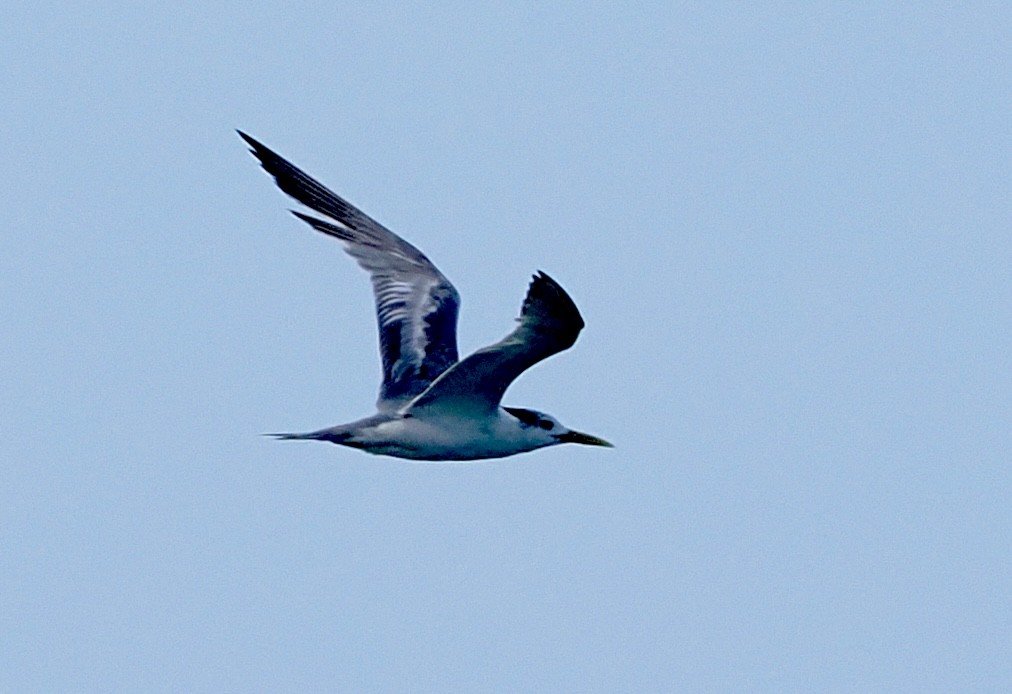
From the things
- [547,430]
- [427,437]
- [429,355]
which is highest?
[429,355]

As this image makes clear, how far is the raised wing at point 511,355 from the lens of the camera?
13266 millimetres

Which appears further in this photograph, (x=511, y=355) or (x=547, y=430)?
(x=547, y=430)

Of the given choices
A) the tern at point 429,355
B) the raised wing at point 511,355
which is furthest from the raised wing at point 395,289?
the raised wing at point 511,355

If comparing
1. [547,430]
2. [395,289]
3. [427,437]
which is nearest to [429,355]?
[395,289]

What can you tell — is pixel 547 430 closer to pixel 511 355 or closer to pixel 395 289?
pixel 511 355

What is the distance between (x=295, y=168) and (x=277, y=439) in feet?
15.5

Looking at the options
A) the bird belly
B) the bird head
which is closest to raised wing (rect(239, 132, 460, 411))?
the bird belly

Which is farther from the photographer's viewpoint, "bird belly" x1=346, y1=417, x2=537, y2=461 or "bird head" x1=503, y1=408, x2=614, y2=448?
"bird head" x1=503, y1=408, x2=614, y2=448

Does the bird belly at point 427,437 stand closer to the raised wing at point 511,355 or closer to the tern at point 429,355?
the tern at point 429,355

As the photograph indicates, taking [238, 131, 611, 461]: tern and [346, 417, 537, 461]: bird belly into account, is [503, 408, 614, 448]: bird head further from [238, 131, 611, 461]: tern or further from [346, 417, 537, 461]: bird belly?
[346, 417, 537, 461]: bird belly

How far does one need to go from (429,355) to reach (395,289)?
4.04 feet

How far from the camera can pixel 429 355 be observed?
55.3ft

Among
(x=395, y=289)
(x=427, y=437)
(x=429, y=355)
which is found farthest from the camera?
(x=395, y=289)

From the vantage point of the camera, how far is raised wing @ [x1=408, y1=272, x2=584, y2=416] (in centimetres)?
1327
